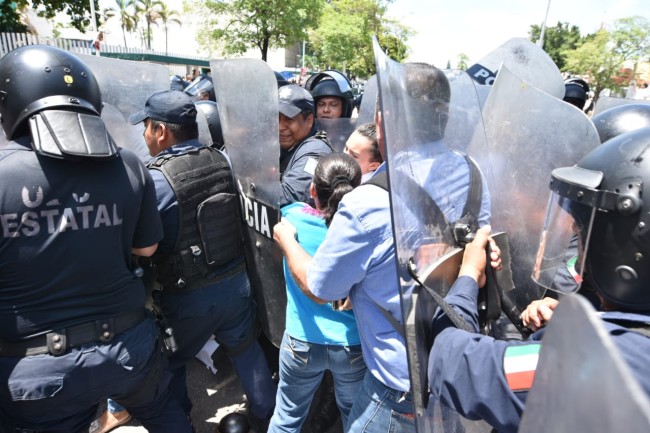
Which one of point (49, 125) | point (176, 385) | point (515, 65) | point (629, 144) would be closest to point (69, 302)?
point (49, 125)

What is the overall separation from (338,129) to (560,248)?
2.27 m

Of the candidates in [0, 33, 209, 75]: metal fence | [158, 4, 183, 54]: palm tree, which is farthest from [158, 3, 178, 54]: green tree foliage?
[0, 33, 209, 75]: metal fence

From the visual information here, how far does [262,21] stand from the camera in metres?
21.0

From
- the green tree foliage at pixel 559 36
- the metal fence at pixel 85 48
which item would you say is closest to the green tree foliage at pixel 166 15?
the metal fence at pixel 85 48

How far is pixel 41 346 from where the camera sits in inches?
57.7

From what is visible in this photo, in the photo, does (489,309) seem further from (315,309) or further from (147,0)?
(147,0)

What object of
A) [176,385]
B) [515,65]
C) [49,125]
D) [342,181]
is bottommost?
[176,385]

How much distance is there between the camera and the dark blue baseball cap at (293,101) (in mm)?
2650

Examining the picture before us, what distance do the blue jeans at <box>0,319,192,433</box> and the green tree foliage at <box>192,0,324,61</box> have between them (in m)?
21.7

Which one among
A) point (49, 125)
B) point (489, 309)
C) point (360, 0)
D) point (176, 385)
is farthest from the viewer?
point (360, 0)

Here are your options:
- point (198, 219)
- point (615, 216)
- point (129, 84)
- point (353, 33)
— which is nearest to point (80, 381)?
point (198, 219)

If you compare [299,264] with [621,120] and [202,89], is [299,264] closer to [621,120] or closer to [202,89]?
[621,120]

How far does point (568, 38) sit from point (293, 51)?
4264cm

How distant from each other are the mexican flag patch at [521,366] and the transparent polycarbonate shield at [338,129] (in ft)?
8.91
